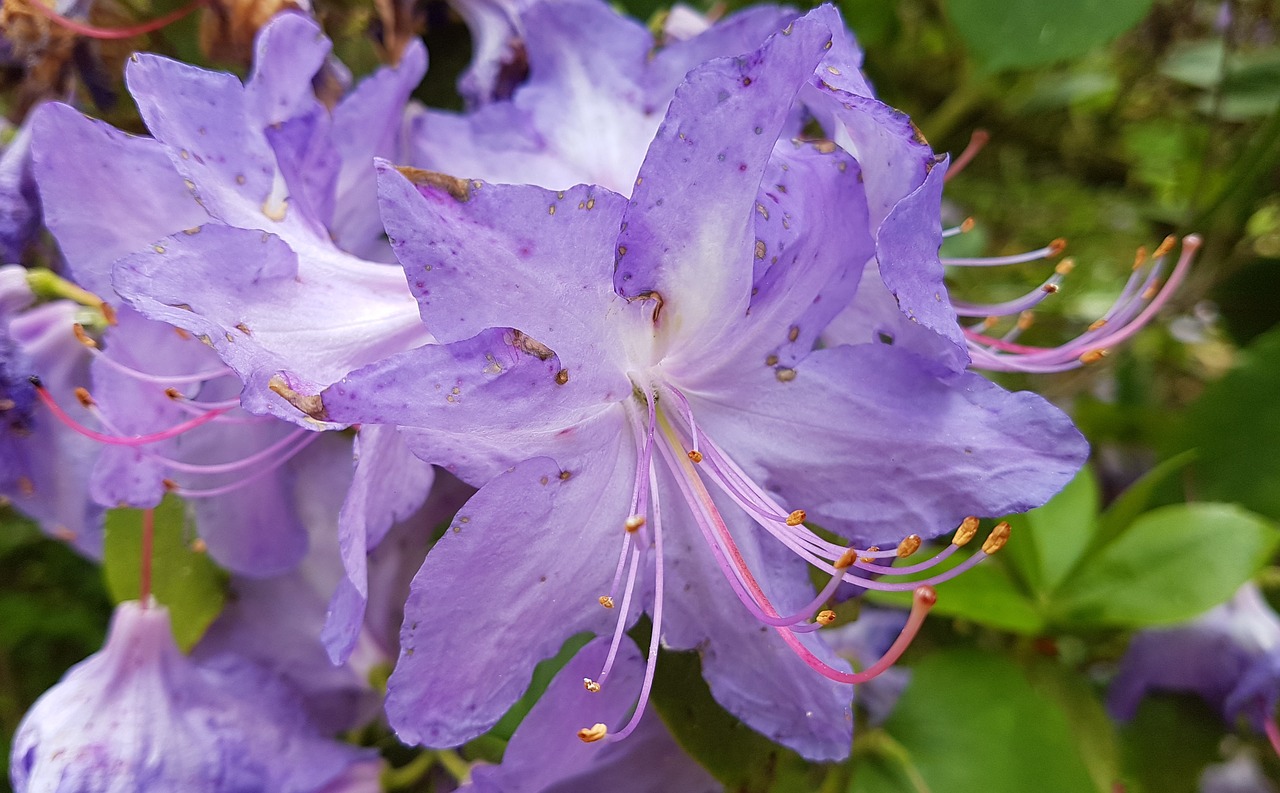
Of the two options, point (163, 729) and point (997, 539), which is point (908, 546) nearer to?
point (997, 539)

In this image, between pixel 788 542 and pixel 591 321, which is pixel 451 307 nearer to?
pixel 591 321

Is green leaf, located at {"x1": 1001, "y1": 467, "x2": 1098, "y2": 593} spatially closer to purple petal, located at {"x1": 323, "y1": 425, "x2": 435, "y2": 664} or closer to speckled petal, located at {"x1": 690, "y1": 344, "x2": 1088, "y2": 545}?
speckled petal, located at {"x1": 690, "y1": 344, "x2": 1088, "y2": 545}

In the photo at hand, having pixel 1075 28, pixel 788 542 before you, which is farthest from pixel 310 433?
pixel 1075 28

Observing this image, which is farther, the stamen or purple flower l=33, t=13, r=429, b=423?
the stamen

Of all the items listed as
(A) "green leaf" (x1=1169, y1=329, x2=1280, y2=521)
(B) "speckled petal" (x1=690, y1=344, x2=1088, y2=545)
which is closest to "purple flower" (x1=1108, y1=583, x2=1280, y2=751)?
(A) "green leaf" (x1=1169, y1=329, x2=1280, y2=521)

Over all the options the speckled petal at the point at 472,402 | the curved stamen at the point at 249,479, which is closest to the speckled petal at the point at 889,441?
the speckled petal at the point at 472,402

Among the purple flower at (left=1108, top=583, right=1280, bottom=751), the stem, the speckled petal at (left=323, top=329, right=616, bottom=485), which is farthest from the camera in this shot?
the purple flower at (left=1108, top=583, right=1280, bottom=751)

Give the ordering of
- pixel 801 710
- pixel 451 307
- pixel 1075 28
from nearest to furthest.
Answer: pixel 451 307, pixel 801 710, pixel 1075 28
